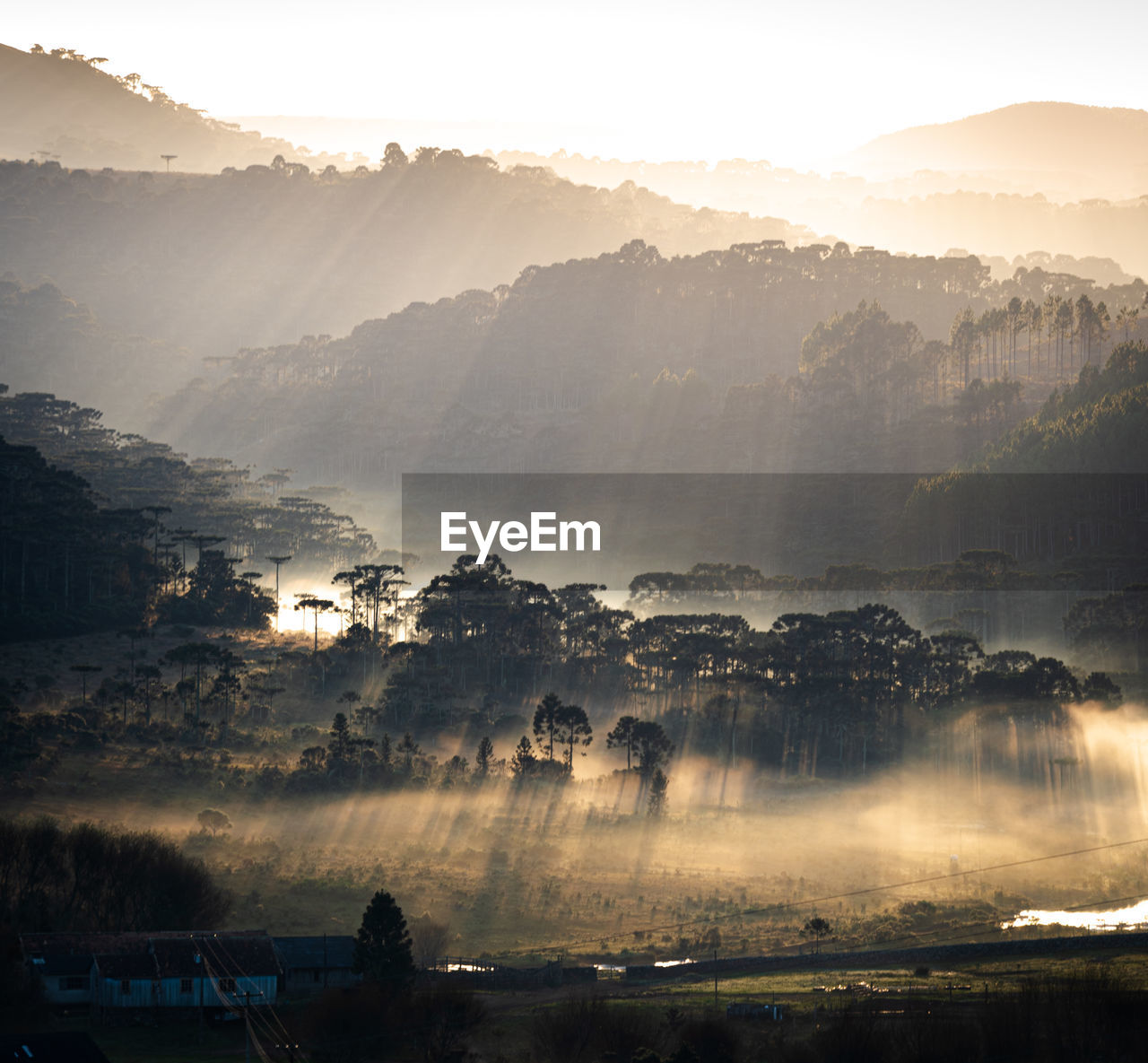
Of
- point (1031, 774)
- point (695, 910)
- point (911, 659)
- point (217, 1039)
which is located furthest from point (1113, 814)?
point (217, 1039)

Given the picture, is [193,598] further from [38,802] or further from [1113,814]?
[1113,814]

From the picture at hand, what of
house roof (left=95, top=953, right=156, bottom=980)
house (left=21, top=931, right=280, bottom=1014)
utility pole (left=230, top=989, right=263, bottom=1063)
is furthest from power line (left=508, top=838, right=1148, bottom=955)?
house roof (left=95, top=953, right=156, bottom=980)

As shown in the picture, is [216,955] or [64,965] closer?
[64,965]

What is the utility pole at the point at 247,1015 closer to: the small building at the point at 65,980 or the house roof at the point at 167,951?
the house roof at the point at 167,951

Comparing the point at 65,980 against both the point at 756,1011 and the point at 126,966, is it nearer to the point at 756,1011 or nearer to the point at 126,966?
the point at 126,966

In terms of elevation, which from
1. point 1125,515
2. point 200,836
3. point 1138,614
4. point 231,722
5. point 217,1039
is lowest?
point 217,1039

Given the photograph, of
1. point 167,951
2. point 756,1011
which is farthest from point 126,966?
point 756,1011

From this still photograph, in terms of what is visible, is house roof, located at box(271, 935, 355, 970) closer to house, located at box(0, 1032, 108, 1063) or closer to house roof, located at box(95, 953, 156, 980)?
house roof, located at box(95, 953, 156, 980)
